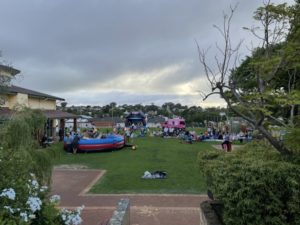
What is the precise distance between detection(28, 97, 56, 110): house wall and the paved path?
19.3 meters

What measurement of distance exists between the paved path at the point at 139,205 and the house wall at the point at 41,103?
19.3 meters

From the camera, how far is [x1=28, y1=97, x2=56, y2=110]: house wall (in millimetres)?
32531

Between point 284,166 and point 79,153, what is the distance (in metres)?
22.6

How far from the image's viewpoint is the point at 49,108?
3825 centimetres

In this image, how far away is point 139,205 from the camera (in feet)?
35.4

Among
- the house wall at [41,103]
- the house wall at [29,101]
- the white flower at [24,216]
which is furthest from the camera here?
the house wall at [41,103]

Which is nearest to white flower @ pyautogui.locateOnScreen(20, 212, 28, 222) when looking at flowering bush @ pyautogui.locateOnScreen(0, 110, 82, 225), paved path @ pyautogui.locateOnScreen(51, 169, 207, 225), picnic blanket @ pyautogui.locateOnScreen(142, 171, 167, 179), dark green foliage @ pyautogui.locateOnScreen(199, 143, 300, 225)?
flowering bush @ pyautogui.locateOnScreen(0, 110, 82, 225)

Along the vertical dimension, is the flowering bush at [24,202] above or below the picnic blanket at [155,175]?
above

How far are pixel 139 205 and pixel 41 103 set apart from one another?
1067 inches

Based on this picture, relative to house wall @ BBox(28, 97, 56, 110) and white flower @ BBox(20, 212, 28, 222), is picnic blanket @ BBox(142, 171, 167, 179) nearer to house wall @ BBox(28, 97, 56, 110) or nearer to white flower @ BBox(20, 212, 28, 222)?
white flower @ BBox(20, 212, 28, 222)

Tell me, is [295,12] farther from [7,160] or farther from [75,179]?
[75,179]

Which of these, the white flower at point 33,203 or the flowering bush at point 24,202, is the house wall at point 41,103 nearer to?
the flowering bush at point 24,202

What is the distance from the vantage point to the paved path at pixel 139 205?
936 cm

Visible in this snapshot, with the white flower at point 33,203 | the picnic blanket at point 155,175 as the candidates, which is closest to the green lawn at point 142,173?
the picnic blanket at point 155,175
